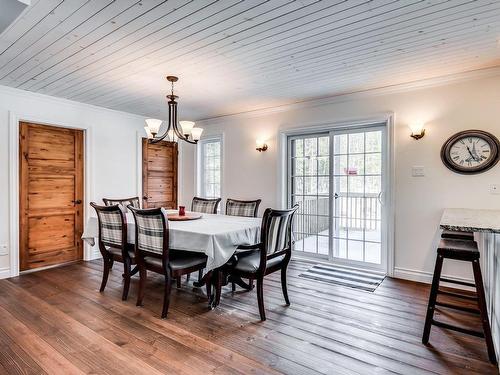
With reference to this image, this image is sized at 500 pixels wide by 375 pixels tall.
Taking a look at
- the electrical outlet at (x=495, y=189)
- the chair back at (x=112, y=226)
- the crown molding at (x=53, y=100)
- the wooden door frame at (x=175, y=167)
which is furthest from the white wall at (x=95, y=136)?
the electrical outlet at (x=495, y=189)

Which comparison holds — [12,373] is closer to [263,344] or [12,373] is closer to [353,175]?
[263,344]

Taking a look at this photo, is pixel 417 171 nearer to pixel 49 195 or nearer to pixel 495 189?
pixel 495 189

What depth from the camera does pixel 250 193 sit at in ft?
16.3

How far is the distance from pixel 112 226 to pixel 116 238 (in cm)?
13

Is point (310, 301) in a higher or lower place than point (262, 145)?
lower

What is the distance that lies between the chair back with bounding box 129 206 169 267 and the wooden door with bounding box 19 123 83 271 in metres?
2.15

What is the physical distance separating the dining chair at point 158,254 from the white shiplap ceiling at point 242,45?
1.46m

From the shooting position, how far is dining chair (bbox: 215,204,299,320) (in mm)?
2607

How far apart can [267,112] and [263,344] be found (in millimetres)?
3467

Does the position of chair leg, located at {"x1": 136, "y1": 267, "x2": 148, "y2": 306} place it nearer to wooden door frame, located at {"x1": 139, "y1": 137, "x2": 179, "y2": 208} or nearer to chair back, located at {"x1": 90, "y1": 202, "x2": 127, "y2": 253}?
chair back, located at {"x1": 90, "y1": 202, "x2": 127, "y2": 253}

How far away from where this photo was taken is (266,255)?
264 cm

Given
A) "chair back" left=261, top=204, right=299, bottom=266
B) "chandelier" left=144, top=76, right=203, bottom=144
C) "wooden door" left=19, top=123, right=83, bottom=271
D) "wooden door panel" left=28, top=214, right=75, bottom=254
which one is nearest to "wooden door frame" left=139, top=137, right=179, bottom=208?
"wooden door" left=19, top=123, right=83, bottom=271

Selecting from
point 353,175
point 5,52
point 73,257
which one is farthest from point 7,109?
point 353,175

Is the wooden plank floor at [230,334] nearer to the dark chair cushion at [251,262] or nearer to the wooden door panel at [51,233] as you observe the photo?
the dark chair cushion at [251,262]
